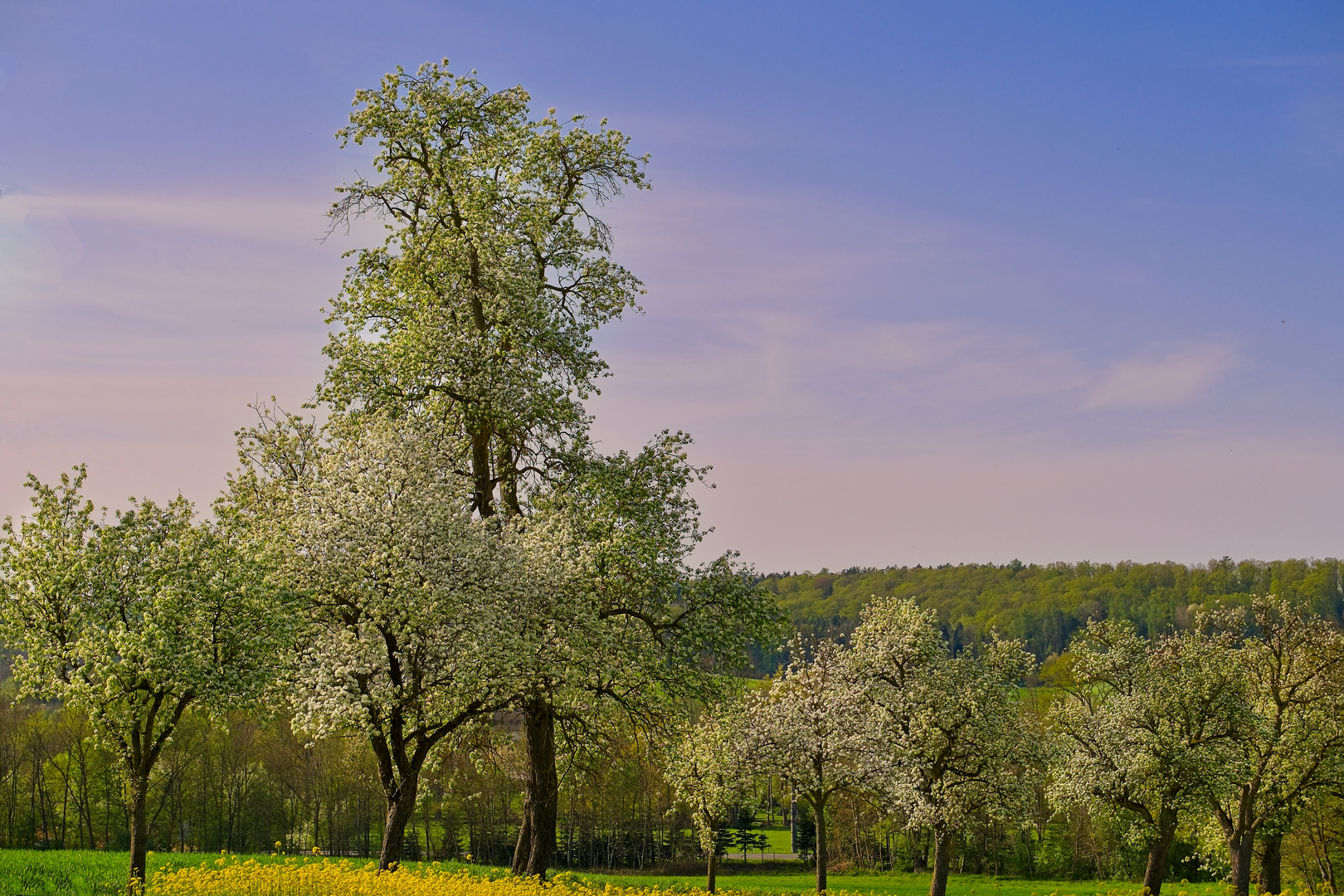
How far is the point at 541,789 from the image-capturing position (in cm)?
2950

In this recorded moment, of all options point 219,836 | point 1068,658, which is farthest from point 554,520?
point 1068,658

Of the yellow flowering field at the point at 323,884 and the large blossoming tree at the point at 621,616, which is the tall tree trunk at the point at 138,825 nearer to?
the yellow flowering field at the point at 323,884

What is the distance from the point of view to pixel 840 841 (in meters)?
89.8

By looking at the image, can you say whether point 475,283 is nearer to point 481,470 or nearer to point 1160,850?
point 481,470

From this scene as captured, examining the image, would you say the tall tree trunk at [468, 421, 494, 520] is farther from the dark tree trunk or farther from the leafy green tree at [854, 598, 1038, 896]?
the leafy green tree at [854, 598, 1038, 896]

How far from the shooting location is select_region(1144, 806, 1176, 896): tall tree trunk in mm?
41438

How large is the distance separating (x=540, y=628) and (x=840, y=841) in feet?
237

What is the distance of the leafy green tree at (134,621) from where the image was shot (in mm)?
20156

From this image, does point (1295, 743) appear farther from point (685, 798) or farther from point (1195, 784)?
point (685, 798)

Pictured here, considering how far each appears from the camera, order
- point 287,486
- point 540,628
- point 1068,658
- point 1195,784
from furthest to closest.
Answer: point 1068,658
point 1195,784
point 287,486
point 540,628

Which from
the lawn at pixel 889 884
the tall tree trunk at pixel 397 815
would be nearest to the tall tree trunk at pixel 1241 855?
the lawn at pixel 889 884

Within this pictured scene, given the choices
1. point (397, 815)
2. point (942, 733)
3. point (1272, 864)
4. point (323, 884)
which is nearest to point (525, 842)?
point (397, 815)

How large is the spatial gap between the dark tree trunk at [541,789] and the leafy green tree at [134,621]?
937 cm

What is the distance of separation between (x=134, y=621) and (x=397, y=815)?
24.1ft
